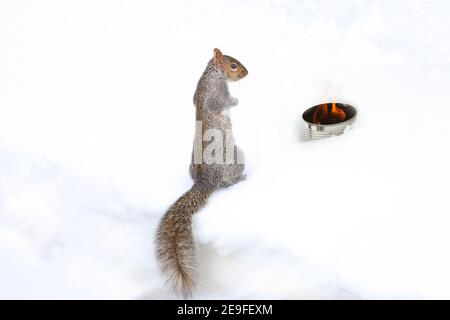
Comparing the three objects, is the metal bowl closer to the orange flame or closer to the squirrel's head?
the orange flame

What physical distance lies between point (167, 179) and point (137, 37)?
301 cm

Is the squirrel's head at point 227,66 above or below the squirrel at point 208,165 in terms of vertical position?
above

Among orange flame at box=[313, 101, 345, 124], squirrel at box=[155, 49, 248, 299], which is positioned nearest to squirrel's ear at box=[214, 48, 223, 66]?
squirrel at box=[155, 49, 248, 299]

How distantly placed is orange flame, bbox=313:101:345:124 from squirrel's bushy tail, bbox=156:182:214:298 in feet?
3.85

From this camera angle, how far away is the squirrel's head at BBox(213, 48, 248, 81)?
13.0ft

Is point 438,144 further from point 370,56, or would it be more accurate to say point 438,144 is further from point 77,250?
point 77,250

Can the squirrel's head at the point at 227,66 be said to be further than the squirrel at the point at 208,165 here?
Yes

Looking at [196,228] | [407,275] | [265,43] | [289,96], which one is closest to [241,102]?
[289,96]

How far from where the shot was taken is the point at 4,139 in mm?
4973

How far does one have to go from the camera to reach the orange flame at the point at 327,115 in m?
4.43

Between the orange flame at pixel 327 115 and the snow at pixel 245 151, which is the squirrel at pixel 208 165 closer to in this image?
the snow at pixel 245 151

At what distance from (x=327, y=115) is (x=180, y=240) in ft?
5.84

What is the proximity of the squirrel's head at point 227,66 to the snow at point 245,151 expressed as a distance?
2.25 ft

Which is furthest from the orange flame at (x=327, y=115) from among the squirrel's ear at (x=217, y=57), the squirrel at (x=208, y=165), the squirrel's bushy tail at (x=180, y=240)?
the squirrel's bushy tail at (x=180, y=240)
